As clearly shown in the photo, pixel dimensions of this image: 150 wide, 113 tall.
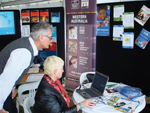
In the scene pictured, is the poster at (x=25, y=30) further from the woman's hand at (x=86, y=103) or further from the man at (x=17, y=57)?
the woman's hand at (x=86, y=103)

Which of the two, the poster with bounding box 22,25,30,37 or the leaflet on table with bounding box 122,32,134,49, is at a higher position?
the poster with bounding box 22,25,30,37

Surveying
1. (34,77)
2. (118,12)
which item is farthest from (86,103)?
(118,12)

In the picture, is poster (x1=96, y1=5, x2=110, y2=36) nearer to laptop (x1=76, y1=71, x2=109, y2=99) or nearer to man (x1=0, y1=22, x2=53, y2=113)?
laptop (x1=76, y1=71, x2=109, y2=99)

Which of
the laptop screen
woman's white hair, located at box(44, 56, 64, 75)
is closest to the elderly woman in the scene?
woman's white hair, located at box(44, 56, 64, 75)

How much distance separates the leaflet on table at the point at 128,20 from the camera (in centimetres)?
337

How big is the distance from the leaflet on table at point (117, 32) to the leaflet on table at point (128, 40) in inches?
3.1

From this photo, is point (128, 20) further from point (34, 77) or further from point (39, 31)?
point (39, 31)

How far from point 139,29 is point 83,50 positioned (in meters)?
1.36

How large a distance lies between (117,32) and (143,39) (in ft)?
1.86

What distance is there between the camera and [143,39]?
10.8 feet

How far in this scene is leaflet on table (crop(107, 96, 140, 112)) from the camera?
176cm

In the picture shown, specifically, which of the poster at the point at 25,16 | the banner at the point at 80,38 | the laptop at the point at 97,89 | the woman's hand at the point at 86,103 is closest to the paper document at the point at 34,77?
the laptop at the point at 97,89

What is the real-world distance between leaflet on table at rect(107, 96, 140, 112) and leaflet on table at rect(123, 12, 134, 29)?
1.92 m

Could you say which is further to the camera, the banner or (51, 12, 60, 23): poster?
(51, 12, 60, 23): poster
